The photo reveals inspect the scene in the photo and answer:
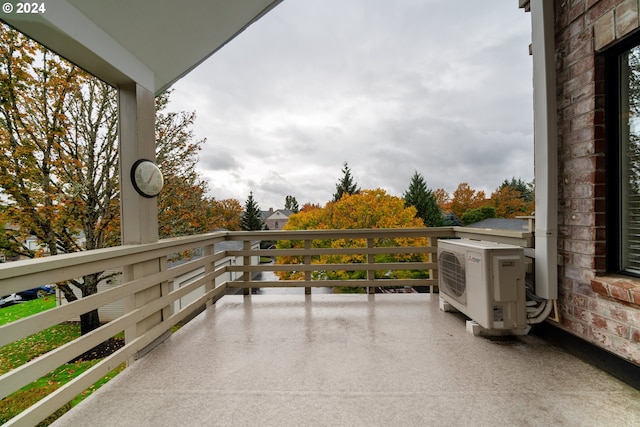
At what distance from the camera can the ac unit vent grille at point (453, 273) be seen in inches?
98.3

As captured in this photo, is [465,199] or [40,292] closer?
[40,292]

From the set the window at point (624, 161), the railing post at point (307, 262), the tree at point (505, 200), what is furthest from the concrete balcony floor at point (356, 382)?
the tree at point (505, 200)

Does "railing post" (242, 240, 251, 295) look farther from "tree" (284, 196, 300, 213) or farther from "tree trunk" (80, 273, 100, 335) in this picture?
"tree" (284, 196, 300, 213)

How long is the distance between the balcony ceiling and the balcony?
1.32 meters

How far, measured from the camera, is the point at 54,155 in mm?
6027

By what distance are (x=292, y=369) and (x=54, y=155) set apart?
726cm

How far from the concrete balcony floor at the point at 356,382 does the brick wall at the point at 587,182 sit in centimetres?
32

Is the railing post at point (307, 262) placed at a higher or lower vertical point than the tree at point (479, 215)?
lower

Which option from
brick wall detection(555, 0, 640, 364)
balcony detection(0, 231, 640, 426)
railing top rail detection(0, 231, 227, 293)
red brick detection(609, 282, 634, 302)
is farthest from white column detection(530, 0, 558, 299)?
railing top rail detection(0, 231, 227, 293)

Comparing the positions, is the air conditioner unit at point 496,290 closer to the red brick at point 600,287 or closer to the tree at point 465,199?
the red brick at point 600,287

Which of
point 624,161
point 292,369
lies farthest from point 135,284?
point 624,161

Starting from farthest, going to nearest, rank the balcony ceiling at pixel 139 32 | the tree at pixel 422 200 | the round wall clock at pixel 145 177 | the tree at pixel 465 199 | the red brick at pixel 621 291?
1. the tree at pixel 422 200
2. the tree at pixel 465 199
3. the round wall clock at pixel 145 177
4. the balcony ceiling at pixel 139 32
5. the red brick at pixel 621 291

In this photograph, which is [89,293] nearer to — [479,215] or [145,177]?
Result: [145,177]

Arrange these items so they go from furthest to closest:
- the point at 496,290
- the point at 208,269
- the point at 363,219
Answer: the point at 363,219, the point at 208,269, the point at 496,290
